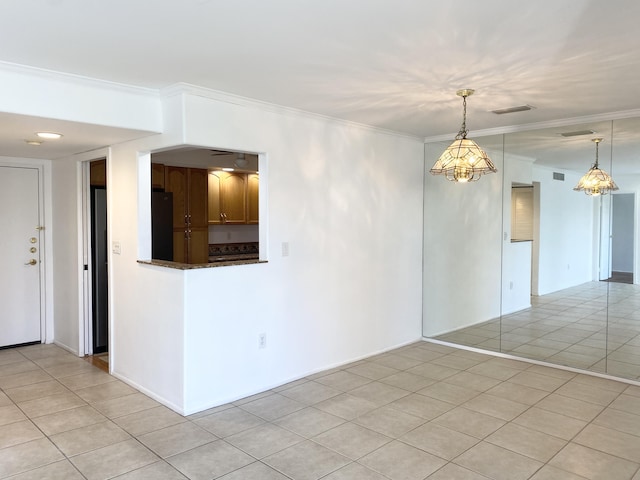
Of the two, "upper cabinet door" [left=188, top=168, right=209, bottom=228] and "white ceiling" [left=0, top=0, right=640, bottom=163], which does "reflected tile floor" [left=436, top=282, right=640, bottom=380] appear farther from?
"upper cabinet door" [left=188, top=168, right=209, bottom=228]

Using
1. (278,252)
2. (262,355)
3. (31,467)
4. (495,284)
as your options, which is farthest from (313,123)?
(31,467)

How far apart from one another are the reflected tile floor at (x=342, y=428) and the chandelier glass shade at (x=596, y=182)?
5.62 ft

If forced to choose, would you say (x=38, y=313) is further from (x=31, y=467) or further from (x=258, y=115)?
(x=258, y=115)

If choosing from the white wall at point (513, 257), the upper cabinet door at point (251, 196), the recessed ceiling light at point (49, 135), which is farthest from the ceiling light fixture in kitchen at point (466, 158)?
the upper cabinet door at point (251, 196)

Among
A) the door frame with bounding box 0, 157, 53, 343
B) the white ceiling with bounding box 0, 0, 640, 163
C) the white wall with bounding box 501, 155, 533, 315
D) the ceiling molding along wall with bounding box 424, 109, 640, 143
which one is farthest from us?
the door frame with bounding box 0, 157, 53, 343

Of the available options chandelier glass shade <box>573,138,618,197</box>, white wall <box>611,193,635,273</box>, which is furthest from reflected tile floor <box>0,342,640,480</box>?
chandelier glass shade <box>573,138,618,197</box>

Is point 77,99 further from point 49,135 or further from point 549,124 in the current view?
point 549,124

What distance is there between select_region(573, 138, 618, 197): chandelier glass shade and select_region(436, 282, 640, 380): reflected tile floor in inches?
33.7

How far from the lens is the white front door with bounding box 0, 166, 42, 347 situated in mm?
5090

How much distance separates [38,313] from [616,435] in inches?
220

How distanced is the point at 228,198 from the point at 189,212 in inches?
27.9

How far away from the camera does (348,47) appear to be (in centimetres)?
258

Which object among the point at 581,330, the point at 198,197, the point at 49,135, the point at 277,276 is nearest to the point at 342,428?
the point at 277,276

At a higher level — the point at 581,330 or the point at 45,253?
the point at 45,253
